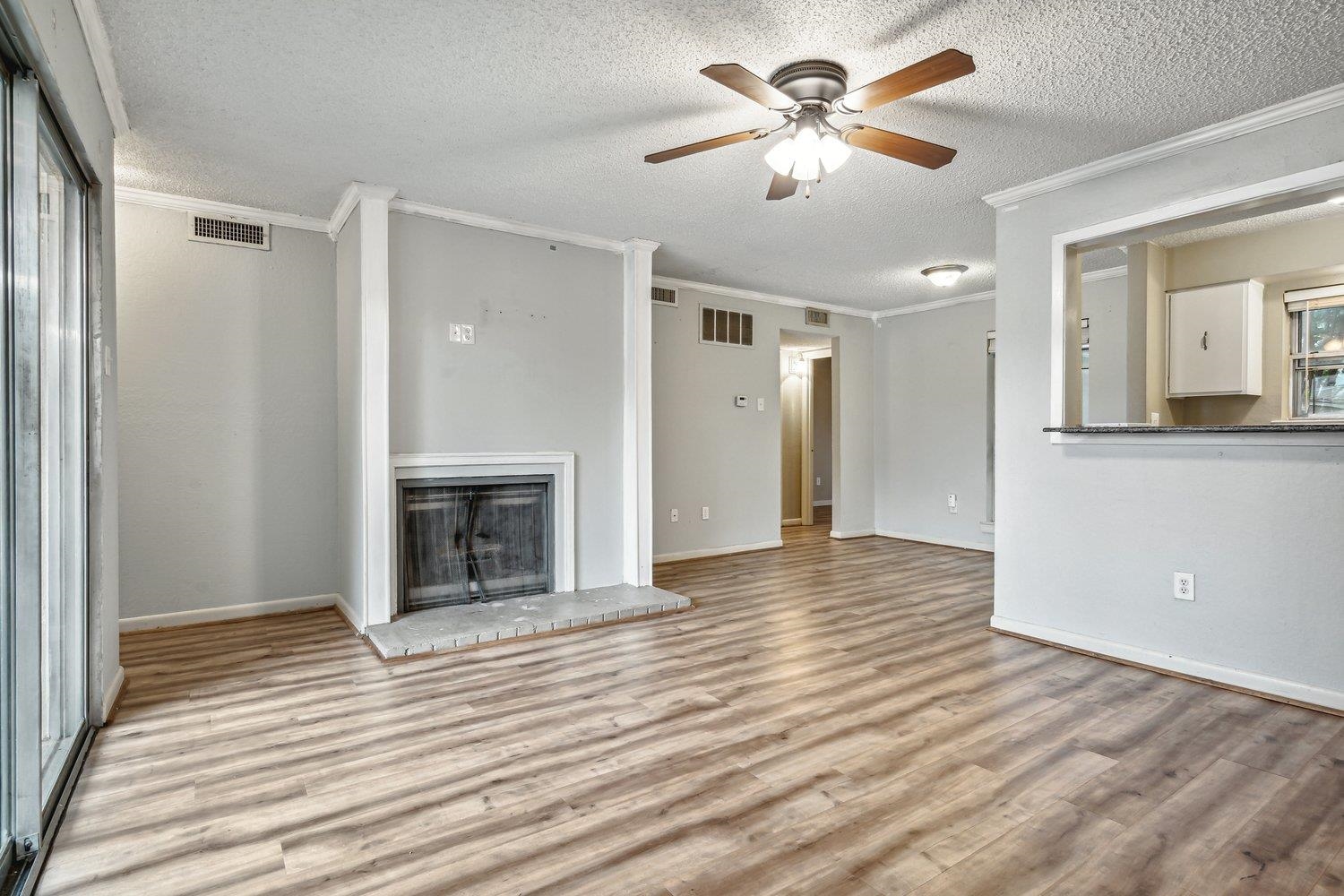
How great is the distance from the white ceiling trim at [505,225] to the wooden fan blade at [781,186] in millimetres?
1791

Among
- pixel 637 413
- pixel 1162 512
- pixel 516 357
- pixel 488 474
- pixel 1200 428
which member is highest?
pixel 516 357

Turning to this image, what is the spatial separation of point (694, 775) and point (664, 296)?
4317 mm

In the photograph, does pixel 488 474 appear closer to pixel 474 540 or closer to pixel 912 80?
pixel 474 540

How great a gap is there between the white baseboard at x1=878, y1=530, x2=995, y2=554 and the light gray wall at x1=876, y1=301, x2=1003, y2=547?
2 cm

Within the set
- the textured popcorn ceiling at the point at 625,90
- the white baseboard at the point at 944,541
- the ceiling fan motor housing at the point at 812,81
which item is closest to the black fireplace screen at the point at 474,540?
the textured popcorn ceiling at the point at 625,90

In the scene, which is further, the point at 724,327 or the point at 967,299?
the point at 967,299

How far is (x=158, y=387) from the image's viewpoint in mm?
3885

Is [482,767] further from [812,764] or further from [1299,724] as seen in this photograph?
[1299,724]

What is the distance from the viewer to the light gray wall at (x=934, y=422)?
6.54 meters

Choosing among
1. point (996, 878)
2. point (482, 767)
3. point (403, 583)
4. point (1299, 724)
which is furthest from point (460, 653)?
point (1299, 724)

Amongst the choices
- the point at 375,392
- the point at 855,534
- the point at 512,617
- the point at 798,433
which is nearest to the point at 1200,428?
the point at 512,617

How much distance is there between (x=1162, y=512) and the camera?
126 inches

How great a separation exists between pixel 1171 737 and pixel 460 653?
10.0ft

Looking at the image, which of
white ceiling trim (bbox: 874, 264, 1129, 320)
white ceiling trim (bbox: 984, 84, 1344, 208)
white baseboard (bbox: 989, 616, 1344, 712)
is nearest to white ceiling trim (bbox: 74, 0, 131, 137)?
white ceiling trim (bbox: 984, 84, 1344, 208)
